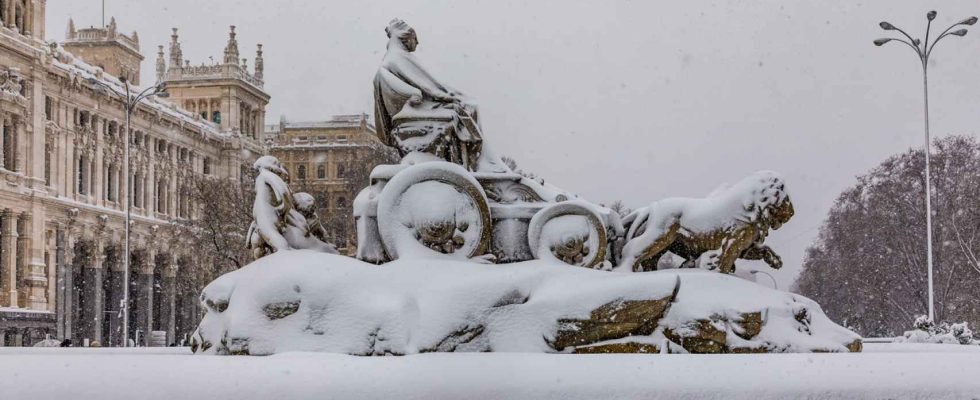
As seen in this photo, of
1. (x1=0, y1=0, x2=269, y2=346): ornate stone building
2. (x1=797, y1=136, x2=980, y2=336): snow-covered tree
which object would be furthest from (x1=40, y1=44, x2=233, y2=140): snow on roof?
(x1=797, y1=136, x2=980, y2=336): snow-covered tree

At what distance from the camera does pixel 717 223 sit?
29.9 feet

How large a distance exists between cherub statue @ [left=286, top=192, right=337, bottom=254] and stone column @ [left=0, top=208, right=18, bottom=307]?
→ 161 ft

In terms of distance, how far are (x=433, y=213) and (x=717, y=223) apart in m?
2.24

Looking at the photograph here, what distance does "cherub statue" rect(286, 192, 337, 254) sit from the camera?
30.6 ft

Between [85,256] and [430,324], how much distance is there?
61.9m

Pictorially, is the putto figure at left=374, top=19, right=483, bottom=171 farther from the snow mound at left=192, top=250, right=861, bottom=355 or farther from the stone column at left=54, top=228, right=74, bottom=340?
the stone column at left=54, top=228, right=74, bottom=340

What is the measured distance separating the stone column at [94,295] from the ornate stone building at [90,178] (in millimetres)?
72

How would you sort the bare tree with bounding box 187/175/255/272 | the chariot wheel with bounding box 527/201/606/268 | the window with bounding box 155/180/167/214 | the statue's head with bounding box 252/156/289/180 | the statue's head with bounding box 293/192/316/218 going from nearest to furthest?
the chariot wheel with bounding box 527/201/606/268
the statue's head with bounding box 252/156/289/180
the statue's head with bounding box 293/192/316/218
the bare tree with bounding box 187/175/255/272
the window with bounding box 155/180/167/214

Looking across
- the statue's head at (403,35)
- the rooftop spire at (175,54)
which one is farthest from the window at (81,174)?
the statue's head at (403,35)

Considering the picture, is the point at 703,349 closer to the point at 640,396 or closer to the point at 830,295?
the point at 640,396

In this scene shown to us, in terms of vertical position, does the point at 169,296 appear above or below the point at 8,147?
below

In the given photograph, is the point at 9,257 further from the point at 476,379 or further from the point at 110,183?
the point at 476,379

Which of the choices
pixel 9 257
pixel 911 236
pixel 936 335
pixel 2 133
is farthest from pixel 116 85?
pixel 936 335

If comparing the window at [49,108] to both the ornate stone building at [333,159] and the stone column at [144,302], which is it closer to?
the stone column at [144,302]
